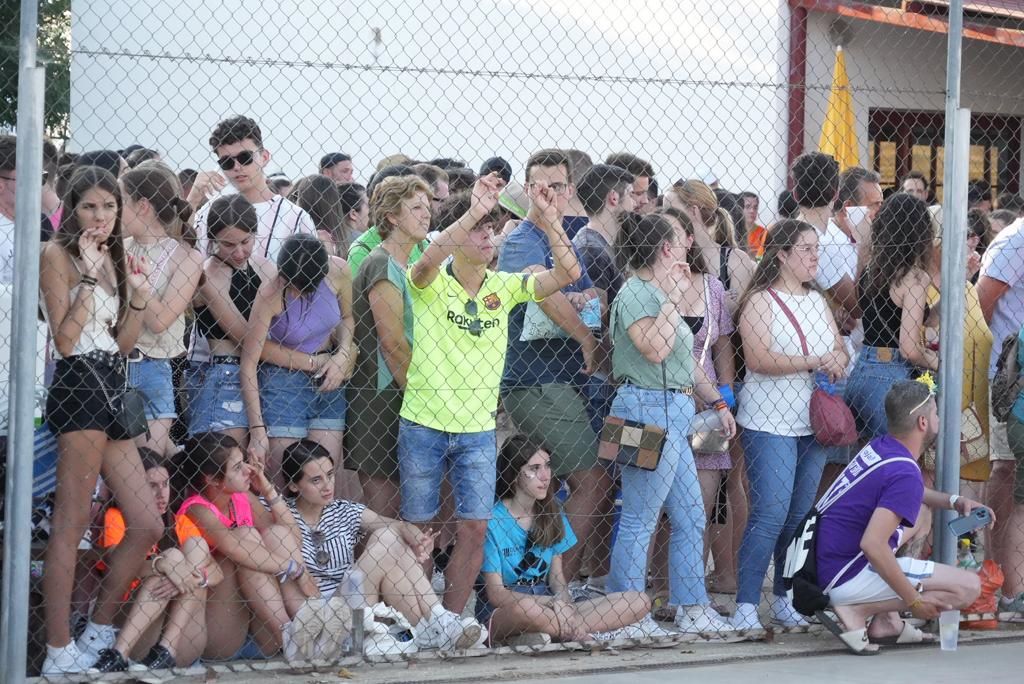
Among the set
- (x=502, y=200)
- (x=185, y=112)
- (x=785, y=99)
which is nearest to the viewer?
(x=502, y=200)

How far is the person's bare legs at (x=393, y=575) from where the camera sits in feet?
18.1

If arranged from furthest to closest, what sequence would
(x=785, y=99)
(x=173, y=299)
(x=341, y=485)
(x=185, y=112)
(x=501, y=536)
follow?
(x=785, y=99), (x=185, y=112), (x=341, y=485), (x=501, y=536), (x=173, y=299)

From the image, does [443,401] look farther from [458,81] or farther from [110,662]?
[458,81]

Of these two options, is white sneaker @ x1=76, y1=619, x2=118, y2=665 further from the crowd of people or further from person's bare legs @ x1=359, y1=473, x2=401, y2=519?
person's bare legs @ x1=359, y1=473, x2=401, y2=519

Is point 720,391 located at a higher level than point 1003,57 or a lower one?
lower

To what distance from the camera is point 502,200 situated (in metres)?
6.68

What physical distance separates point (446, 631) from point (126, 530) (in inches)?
47.6

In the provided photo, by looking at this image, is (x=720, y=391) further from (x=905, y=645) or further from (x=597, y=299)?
(x=905, y=645)

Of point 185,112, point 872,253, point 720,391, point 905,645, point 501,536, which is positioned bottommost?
point 905,645

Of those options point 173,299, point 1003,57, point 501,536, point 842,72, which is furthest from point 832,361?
point 1003,57

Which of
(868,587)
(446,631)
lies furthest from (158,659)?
(868,587)

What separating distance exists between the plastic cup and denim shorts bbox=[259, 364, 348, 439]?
8.07 ft

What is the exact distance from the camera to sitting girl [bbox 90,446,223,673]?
200 inches

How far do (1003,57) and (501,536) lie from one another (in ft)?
29.9
